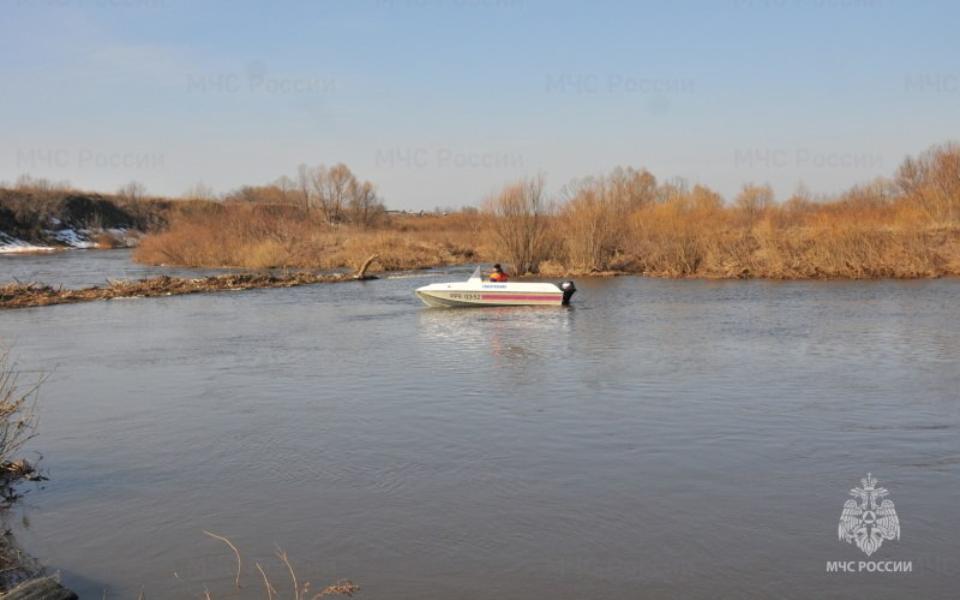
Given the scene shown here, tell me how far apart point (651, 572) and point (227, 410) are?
319 inches

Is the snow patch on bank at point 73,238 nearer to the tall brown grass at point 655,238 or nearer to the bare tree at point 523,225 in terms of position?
the tall brown grass at point 655,238

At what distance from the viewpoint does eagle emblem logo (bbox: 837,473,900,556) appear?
25.1ft

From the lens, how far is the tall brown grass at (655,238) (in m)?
37.9

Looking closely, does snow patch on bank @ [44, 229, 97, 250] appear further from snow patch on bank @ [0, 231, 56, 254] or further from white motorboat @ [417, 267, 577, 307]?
white motorboat @ [417, 267, 577, 307]

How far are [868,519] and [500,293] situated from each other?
63.7ft

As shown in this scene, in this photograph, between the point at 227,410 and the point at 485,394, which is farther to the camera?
the point at 485,394

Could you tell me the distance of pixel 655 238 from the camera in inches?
1708

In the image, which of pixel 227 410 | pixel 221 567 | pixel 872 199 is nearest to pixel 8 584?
pixel 221 567

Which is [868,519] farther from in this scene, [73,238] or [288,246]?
[73,238]

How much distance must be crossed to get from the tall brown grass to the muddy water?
18104 millimetres

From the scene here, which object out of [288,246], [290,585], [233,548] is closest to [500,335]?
[233,548]

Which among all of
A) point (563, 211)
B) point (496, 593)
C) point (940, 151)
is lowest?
point (496, 593)

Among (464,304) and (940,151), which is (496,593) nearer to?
(464,304)

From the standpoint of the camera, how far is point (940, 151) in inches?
2061
